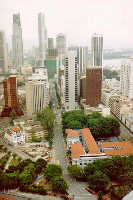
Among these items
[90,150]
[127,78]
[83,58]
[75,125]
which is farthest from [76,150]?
[83,58]

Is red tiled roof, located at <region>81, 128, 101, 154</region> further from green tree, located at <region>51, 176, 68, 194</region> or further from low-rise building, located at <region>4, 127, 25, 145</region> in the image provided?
low-rise building, located at <region>4, 127, 25, 145</region>

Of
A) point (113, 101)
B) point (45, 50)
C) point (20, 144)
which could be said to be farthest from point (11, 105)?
point (45, 50)

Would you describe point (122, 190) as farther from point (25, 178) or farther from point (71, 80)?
point (71, 80)

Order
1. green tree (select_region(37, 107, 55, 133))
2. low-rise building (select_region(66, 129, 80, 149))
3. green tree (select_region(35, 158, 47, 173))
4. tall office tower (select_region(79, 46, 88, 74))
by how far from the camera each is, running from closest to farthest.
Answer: green tree (select_region(35, 158, 47, 173))
low-rise building (select_region(66, 129, 80, 149))
green tree (select_region(37, 107, 55, 133))
tall office tower (select_region(79, 46, 88, 74))

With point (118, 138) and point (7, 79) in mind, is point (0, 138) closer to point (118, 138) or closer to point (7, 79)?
point (7, 79)

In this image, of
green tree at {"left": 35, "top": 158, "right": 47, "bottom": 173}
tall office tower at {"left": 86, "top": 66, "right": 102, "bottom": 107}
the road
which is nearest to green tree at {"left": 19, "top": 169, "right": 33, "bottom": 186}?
green tree at {"left": 35, "top": 158, "right": 47, "bottom": 173}

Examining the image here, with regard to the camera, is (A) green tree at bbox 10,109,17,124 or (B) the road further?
(A) green tree at bbox 10,109,17,124

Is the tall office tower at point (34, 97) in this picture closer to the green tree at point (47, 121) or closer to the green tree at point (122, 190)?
the green tree at point (47, 121)
